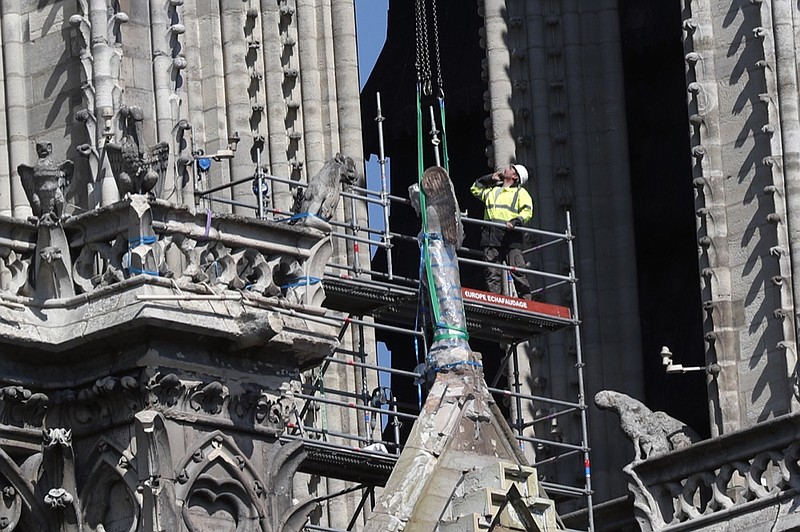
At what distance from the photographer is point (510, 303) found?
41.5 meters

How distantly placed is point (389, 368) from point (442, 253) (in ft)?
11.2

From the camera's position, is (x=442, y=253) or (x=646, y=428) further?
(x=646, y=428)

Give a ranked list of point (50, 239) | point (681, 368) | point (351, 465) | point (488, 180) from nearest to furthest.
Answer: point (50, 239) < point (351, 465) < point (681, 368) < point (488, 180)

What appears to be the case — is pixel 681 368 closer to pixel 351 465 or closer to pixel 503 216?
pixel 503 216

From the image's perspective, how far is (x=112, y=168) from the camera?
3209 centimetres

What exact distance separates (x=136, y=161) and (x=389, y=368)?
28.1ft

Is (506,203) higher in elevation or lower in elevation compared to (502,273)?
higher

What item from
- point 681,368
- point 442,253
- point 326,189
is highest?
point 326,189

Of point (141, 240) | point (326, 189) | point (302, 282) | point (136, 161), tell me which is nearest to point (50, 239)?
point (141, 240)

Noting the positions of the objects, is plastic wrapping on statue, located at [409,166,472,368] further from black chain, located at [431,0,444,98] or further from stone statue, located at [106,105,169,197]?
black chain, located at [431,0,444,98]

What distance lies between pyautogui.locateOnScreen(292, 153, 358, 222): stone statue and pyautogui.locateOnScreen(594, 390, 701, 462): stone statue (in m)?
3.14

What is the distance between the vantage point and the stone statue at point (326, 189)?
35.5 m

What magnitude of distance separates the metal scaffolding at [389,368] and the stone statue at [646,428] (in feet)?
3.25

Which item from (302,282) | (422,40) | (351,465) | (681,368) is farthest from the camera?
(422,40)
